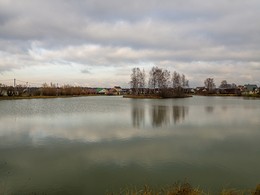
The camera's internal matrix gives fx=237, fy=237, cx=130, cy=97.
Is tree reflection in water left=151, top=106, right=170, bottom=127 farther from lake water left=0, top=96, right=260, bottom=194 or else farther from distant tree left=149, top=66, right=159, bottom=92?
distant tree left=149, top=66, right=159, bottom=92

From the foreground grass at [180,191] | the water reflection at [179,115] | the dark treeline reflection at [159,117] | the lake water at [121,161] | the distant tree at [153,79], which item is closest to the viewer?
the foreground grass at [180,191]

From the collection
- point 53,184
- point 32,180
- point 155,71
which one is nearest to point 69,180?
point 53,184

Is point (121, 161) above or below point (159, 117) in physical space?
below

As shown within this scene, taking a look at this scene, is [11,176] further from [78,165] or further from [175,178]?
[175,178]

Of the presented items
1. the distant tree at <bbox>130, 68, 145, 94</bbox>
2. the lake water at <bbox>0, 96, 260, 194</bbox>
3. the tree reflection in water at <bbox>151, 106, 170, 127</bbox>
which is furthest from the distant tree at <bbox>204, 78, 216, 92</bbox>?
the lake water at <bbox>0, 96, 260, 194</bbox>

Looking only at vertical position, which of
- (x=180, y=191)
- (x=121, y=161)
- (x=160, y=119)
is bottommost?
(x=121, y=161)

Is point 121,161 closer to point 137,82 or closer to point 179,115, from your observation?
point 179,115

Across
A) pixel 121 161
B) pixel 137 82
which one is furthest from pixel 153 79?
pixel 121 161

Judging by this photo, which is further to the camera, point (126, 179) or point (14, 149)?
point (14, 149)

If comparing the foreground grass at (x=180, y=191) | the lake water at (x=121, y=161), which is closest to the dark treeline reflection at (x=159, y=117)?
the lake water at (x=121, y=161)

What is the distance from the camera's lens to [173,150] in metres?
11.1

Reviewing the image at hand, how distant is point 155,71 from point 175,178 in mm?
72694

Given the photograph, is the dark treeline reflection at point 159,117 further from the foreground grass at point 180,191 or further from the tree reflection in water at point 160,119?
the foreground grass at point 180,191

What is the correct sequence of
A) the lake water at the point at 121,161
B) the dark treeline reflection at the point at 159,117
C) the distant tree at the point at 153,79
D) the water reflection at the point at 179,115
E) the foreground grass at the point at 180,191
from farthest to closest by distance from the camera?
the distant tree at the point at 153,79
the water reflection at the point at 179,115
the dark treeline reflection at the point at 159,117
the lake water at the point at 121,161
the foreground grass at the point at 180,191
